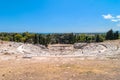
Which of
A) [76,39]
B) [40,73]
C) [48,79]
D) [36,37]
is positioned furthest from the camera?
[76,39]

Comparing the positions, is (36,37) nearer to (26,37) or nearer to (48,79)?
(26,37)

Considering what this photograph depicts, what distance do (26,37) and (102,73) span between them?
163 ft

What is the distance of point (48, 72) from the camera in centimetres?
1234

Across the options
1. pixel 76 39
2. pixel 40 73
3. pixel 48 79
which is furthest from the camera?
pixel 76 39

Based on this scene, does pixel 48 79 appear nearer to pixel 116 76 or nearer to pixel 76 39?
pixel 116 76

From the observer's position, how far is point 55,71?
1259 cm

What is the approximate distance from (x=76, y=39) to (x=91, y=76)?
176 feet

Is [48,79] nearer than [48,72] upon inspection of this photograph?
Yes

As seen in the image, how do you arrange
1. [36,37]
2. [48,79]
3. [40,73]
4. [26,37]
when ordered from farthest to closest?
[26,37]
[36,37]
[40,73]
[48,79]

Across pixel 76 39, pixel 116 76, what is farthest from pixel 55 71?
pixel 76 39

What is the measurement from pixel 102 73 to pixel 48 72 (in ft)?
11.9

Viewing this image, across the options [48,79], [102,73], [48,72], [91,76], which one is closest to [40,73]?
[48,72]

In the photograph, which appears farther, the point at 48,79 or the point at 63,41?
the point at 63,41

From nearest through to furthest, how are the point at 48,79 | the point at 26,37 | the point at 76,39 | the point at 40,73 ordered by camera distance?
the point at 48,79 → the point at 40,73 → the point at 26,37 → the point at 76,39
